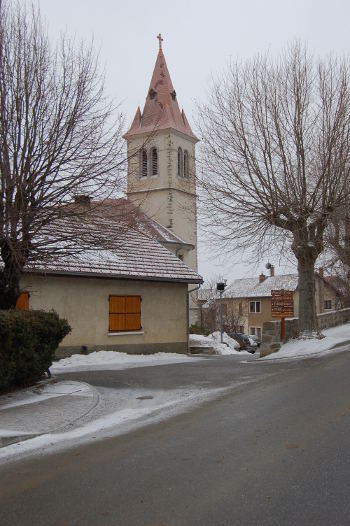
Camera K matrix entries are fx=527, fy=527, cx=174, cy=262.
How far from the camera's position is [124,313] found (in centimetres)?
1861

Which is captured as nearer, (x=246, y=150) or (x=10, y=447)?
(x=10, y=447)

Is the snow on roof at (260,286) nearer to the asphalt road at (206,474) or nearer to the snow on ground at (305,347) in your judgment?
the snow on ground at (305,347)

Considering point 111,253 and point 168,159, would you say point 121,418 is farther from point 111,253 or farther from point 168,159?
point 168,159

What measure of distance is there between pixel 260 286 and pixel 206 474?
62.2m

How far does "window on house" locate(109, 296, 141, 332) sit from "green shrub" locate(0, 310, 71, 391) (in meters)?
7.21

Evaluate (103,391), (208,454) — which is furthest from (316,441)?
(103,391)

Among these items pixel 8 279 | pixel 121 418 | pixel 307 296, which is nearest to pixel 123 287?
pixel 307 296

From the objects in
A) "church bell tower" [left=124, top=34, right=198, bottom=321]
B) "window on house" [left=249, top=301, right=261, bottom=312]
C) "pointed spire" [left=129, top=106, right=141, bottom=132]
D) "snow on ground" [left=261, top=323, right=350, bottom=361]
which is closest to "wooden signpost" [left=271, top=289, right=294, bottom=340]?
"snow on ground" [left=261, top=323, right=350, bottom=361]

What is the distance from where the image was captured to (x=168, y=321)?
20.3m

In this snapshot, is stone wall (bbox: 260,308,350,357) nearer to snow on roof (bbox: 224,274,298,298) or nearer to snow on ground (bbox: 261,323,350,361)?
snow on ground (bbox: 261,323,350,361)

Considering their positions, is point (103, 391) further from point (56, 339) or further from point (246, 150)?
point (246, 150)

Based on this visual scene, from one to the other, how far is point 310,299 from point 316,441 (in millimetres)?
11644

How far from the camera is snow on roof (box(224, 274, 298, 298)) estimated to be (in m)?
64.1

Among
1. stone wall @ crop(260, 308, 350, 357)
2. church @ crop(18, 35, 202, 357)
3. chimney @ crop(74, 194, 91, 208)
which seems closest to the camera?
chimney @ crop(74, 194, 91, 208)
